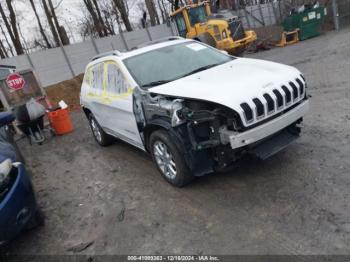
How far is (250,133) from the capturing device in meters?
3.48

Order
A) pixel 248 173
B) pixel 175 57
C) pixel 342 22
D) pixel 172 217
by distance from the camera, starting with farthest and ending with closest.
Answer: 1. pixel 342 22
2. pixel 175 57
3. pixel 248 173
4. pixel 172 217

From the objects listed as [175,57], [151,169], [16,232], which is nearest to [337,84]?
[175,57]

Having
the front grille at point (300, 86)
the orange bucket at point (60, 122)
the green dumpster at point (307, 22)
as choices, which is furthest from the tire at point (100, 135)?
the green dumpster at point (307, 22)

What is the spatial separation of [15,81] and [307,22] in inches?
624

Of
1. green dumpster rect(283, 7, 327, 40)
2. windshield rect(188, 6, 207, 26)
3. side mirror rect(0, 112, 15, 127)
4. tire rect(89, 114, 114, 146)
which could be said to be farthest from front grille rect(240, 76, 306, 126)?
green dumpster rect(283, 7, 327, 40)

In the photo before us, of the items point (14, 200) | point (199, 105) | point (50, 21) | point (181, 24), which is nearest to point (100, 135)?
point (14, 200)

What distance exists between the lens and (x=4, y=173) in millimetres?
3555

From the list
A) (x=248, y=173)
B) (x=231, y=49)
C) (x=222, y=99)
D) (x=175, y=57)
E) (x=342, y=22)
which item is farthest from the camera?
(x=342, y=22)

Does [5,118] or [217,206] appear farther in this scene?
[5,118]

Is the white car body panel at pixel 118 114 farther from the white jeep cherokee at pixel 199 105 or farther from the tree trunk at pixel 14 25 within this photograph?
the tree trunk at pixel 14 25

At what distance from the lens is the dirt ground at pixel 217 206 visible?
316 cm

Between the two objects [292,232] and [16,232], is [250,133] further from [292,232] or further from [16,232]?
[16,232]

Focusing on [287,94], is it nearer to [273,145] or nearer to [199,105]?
[273,145]

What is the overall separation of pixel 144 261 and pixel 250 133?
1698 millimetres
